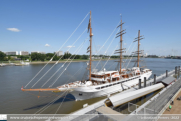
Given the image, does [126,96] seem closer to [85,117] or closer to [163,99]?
[163,99]

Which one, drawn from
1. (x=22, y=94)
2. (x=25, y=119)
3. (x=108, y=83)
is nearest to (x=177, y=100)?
(x=108, y=83)

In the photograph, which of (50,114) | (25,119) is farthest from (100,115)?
(25,119)

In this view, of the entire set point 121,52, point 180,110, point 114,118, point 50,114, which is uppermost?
point 121,52

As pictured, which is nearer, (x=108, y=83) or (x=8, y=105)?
(x=8, y=105)

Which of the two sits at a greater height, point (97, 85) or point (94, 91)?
point (97, 85)

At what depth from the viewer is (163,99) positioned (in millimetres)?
11977

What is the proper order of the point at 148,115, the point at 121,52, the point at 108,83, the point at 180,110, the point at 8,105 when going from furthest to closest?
the point at 121,52 < the point at 108,83 < the point at 8,105 < the point at 180,110 < the point at 148,115

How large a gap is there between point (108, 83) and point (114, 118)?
1108cm

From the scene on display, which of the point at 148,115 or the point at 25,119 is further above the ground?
the point at 148,115

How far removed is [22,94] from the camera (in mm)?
19781


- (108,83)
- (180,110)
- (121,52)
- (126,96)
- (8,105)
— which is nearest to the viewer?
(180,110)

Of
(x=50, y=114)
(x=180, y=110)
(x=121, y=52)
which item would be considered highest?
(x=121, y=52)

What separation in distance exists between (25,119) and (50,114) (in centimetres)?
277

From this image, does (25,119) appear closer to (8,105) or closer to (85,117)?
(8,105)
